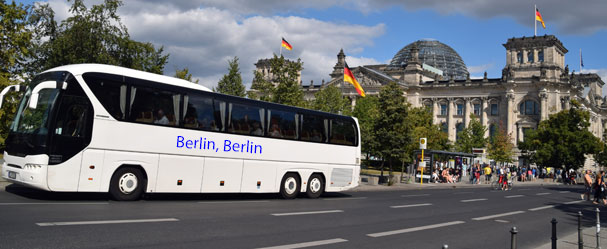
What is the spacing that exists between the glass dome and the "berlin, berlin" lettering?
111 metres

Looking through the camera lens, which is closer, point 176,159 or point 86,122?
point 86,122

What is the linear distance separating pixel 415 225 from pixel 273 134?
6452 millimetres

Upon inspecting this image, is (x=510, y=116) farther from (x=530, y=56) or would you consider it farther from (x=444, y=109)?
(x=444, y=109)

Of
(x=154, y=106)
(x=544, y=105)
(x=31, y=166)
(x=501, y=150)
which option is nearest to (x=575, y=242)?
(x=154, y=106)

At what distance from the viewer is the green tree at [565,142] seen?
6094 cm

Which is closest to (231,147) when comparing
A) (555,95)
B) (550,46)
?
(555,95)

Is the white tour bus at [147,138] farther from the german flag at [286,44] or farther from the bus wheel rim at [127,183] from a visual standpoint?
the german flag at [286,44]

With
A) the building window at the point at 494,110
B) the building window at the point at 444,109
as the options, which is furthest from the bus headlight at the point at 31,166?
the building window at the point at 444,109

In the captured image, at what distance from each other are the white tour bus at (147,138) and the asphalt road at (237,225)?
0.78 meters

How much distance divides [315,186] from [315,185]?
4 centimetres

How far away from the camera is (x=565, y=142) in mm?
62250

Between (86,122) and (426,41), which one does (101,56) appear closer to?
(86,122)

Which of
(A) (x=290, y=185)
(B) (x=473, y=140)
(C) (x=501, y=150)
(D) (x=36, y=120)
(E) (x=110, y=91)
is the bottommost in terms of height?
(A) (x=290, y=185)

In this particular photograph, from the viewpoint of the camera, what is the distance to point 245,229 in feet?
32.2
